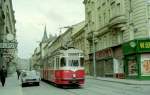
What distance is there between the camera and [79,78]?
115 feet

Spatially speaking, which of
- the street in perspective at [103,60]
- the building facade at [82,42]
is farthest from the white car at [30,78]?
the building facade at [82,42]

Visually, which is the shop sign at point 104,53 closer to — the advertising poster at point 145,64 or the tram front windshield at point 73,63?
the advertising poster at point 145,64

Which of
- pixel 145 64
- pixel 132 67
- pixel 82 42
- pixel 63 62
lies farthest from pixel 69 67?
pixel 82 42

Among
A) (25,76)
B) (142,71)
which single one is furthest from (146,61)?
(25,76)

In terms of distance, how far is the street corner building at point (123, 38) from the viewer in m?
48.1

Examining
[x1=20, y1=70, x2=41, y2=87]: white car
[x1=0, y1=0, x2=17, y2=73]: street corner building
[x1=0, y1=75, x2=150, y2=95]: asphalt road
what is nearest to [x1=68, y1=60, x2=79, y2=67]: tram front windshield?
[x1=0, y1=75, x2=150, y2=95]: asphalt road

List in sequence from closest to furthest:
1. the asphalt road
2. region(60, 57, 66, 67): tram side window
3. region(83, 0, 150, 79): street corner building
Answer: the asphalt road
region(60, 57, 66, 67): tram side window
region(83, 0, 150, 79): street corner building

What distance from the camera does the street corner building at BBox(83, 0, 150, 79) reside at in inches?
1895

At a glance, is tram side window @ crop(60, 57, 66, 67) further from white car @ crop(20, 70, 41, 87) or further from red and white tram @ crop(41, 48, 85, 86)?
white car @ crop(20, 70, 41, 87)

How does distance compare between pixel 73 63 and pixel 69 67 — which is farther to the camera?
pixel 73 63

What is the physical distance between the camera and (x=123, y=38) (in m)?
53.9

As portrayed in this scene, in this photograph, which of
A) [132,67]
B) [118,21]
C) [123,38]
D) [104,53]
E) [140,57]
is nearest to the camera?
[140,57]

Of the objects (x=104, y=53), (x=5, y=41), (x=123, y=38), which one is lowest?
(x=5, y=41)

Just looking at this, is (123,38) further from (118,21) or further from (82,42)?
(82,42)
